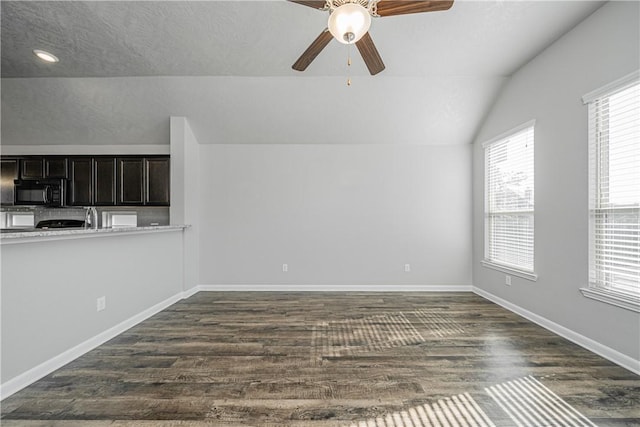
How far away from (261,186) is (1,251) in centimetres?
323

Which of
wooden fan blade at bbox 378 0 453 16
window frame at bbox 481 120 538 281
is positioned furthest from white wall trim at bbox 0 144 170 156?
window frame at bbox 481 120 538 281

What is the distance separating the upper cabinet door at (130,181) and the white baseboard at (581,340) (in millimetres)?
5537

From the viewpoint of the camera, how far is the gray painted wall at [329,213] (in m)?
4.79

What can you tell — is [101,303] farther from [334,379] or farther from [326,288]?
[326,288]

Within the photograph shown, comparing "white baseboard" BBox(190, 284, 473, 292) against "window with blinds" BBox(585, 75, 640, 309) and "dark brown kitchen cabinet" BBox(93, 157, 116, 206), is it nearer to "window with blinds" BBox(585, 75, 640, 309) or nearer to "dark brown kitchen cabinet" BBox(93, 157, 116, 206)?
"dark brown kitchen cabinet" BBox(93, 157, 116, 206)

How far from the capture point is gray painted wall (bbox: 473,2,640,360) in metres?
2.36

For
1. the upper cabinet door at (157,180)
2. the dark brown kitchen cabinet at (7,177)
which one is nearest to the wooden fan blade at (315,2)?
the upper cabinet door at (157,180)

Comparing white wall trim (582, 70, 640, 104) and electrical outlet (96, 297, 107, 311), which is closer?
white wall trim (582, 70, 640, 104)

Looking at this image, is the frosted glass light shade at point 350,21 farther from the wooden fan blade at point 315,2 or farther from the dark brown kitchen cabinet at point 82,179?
the dark brown kitchen cabinet at point 82,179

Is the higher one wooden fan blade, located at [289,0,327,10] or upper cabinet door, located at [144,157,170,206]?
wooden fan blade, located at [289,0,327,10]

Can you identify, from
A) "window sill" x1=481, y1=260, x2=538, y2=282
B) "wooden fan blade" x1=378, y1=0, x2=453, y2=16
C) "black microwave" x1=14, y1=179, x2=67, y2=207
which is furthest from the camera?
"black microwave" x1=14, y1=179, x2=67, y2=207

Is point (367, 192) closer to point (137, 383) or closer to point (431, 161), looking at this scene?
point (431, 161)

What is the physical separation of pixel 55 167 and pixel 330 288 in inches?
191

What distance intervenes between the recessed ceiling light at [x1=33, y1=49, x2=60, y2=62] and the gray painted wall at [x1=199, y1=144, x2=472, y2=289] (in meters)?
1.98
